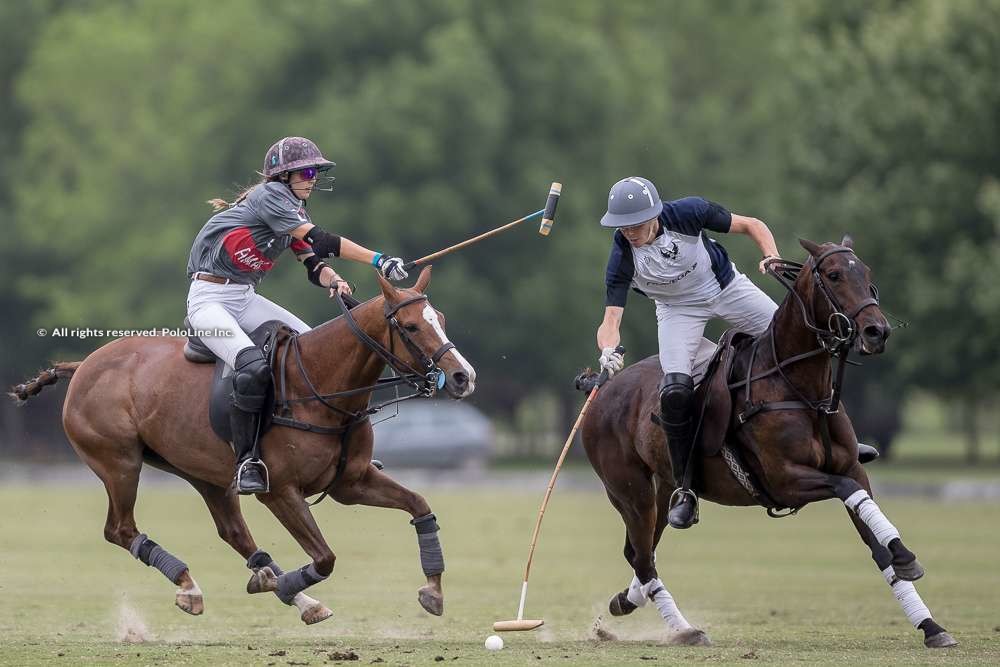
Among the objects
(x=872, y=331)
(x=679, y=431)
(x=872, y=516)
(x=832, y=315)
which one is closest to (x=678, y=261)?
(x=679, y=431)

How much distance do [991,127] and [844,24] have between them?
6871 millimetres

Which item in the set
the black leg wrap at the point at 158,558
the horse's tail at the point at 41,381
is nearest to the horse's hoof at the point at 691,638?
the black leg wrap at the point at 158,558

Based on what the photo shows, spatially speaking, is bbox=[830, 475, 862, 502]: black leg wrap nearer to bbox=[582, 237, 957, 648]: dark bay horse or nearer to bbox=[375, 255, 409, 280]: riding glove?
bbox=[582, 237, 957, 648]: dark bay horse

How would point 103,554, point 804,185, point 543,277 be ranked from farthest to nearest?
point 543,277 < point 804,185 < point 103,554

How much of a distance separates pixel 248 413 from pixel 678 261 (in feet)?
9.37

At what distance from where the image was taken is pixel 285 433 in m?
10.5

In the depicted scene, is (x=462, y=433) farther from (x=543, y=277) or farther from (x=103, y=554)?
(x=103, y=554)

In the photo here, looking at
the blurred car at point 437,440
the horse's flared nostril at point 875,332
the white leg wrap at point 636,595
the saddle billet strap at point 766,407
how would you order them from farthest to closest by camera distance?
1. the blurred car at point 437,440
2. the white leg wrap at point 636,595
3. the saddle billet strap at point 766,407
4. the horse's flared nostril at point 875,332

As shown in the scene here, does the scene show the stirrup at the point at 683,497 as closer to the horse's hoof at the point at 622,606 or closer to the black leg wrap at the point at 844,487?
the horse's hoof at the point at 622,606

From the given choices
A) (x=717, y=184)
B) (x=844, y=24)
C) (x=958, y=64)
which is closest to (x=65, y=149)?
(x=717, y=184)

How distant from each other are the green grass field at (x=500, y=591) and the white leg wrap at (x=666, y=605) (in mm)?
194

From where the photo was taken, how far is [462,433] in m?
37.8

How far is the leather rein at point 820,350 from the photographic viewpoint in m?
9.73

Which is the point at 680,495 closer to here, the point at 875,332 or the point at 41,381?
the point at 875,332
